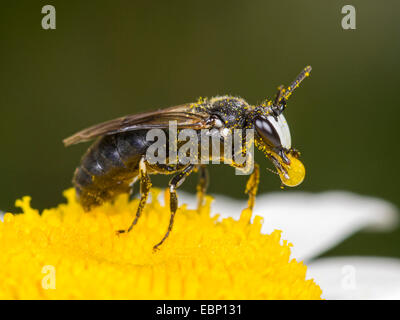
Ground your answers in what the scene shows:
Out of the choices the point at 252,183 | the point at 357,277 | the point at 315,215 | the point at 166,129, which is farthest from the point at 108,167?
the point at 315,215

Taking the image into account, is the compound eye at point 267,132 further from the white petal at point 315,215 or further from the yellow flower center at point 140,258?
the white petal at point 315,215

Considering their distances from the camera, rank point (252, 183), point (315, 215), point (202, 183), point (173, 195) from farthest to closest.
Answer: point (315, 215) < point (202, 183) < point (252, 183) < point (173, 195)

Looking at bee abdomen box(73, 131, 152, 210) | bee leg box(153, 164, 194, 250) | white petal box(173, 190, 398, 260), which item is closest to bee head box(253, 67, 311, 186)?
bee leg box(153, 164, 194, 250)

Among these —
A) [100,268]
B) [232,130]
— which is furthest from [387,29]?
[100,268]

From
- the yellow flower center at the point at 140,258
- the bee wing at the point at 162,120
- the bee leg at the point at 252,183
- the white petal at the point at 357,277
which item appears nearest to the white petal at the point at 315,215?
the white petal at the point at 357,277
